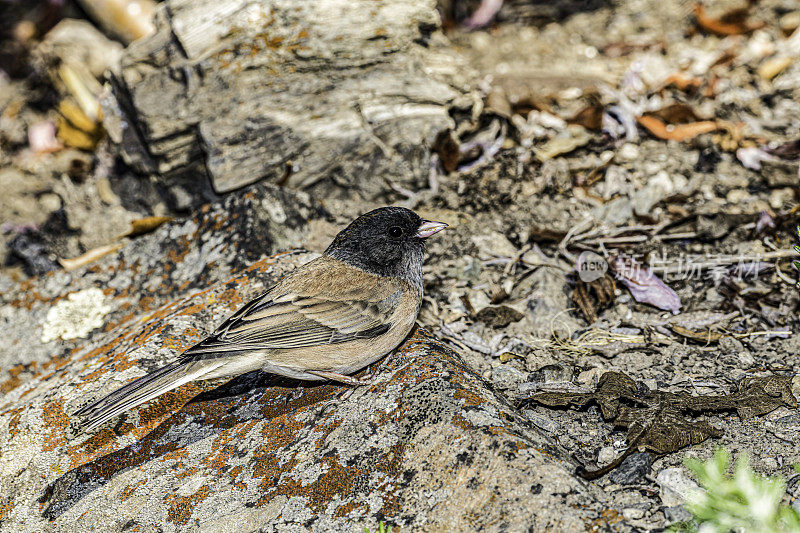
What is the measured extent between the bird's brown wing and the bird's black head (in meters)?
0.07

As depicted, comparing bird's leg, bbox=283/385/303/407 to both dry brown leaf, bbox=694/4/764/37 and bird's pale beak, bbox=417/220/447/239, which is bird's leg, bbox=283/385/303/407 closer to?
bird's pale beak, bbox=417/220/447/239

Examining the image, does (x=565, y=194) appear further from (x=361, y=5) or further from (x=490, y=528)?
(x=490, y=528)

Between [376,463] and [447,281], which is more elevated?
[376,463]

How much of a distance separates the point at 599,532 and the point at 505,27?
20.6ft

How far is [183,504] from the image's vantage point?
8.29 feet

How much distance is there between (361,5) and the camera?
497 cm

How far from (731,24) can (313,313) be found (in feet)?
17.9

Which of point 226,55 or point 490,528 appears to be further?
point 226,55

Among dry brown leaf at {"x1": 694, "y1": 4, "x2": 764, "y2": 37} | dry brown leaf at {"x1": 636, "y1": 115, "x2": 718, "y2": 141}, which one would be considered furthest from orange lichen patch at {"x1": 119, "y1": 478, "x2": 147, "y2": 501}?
dry brown leaf at {"x1": 694, "y1": 4, "x2": 764, "y2": 37}

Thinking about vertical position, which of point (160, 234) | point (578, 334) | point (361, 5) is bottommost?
point (578, 334)

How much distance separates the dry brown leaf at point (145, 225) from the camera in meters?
4.36

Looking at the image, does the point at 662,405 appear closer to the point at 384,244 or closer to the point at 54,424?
the point at 384,244

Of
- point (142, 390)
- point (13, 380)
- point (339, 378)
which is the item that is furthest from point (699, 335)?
point (13, 380)

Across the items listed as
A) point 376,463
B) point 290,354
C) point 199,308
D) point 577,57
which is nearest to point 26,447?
point 199,308
